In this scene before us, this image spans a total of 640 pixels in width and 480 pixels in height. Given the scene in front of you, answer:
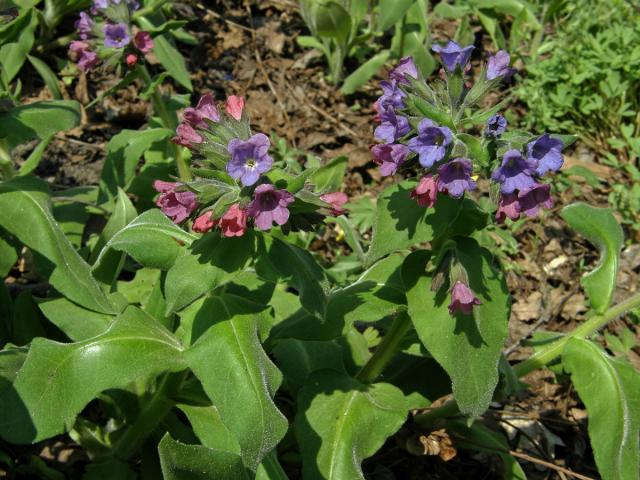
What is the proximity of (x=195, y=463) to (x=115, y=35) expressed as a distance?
100 inches

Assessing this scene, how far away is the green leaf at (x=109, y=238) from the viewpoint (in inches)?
129

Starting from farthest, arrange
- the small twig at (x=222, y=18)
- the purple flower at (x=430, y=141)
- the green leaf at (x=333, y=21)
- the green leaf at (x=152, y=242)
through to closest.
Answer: the small twig at (x=222, y=18) → the green leaf at (x=333, y=21) → the green leaf at (x=152, y=242) → the purple flower at (x=430, y=141)

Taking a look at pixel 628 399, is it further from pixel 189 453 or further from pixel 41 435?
pixel 41 435

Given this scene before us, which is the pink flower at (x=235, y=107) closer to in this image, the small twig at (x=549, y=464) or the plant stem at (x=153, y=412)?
the plant stem at (x=153, y=412)

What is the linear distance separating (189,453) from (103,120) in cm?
351

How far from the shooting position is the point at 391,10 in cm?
567

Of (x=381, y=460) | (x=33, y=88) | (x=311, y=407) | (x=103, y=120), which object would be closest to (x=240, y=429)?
(x=311, y=407)

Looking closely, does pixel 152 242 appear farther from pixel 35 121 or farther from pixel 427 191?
pixel 35 121

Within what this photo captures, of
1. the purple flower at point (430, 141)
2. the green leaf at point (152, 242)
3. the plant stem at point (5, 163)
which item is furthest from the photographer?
the plant stem at point (5, 163)

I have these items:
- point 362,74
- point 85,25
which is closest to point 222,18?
point 362,74

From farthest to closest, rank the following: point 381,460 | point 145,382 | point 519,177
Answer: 1. point 381,460
2. point 145,382
3. point 519,177

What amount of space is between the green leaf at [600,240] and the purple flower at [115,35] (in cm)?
250

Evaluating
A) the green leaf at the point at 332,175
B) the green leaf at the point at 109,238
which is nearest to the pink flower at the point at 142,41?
the green leaf at the point at 109,238

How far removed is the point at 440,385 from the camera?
131 inches
